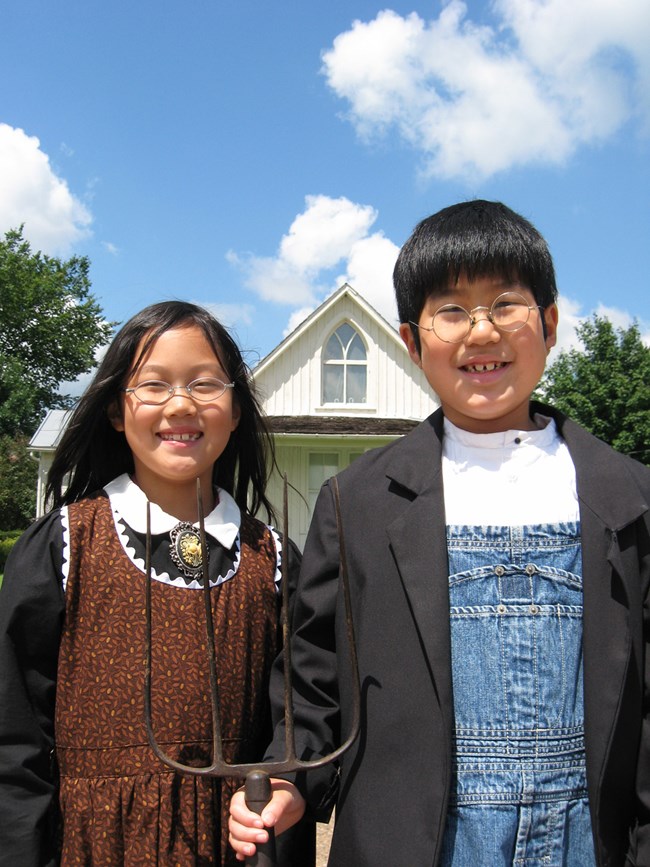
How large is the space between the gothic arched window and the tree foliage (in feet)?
90.1

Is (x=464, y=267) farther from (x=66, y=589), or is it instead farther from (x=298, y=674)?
(x=66, y=589)

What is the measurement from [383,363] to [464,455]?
1272cm

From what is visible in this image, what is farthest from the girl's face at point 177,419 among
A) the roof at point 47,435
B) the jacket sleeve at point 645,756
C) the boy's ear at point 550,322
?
the roof at point 47,435

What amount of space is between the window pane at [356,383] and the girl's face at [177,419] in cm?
1243

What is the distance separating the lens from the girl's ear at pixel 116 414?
7.39 feet

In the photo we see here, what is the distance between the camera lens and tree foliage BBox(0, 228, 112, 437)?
38.7 m

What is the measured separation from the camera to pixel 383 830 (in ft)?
5.20

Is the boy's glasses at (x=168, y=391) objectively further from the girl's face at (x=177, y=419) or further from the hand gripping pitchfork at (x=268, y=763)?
→ the hand gripping pitchfork at (x=268, y=763)

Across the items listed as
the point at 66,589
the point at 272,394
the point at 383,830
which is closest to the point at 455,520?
the point at 383,830

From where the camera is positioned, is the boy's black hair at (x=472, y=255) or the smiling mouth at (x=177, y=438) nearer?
the boy's black hair at (x=472, y=255)

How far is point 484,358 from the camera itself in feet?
5.83

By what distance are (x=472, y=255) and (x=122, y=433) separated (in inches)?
46.1

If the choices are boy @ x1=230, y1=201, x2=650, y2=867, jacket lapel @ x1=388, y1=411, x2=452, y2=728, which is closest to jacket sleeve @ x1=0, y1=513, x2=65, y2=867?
boy @ x1=230, y1=201, x2=650, y2=867

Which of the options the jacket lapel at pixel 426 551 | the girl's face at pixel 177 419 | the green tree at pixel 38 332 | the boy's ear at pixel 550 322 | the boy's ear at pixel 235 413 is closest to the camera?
the jacket lapel at pixel 426 551
